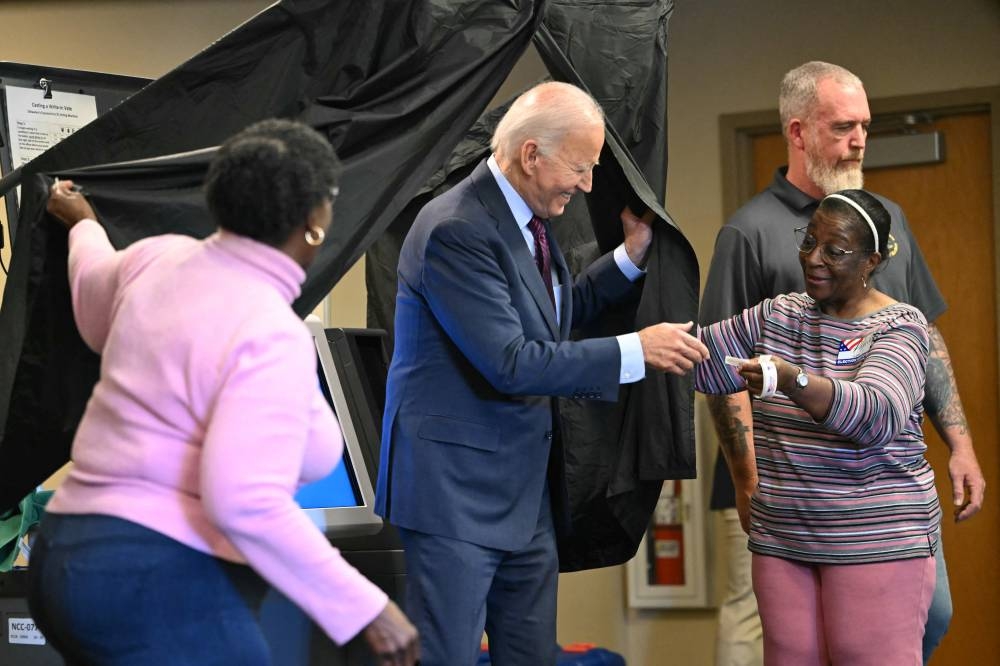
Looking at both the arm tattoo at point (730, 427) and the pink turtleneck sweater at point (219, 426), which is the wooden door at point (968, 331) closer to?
the arm tattoo at point (730, 427)

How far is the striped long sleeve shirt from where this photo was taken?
2.43 meters

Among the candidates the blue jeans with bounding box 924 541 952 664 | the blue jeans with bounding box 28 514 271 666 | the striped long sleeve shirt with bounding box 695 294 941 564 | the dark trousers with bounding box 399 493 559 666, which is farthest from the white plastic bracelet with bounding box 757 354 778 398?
the blue jeans with bounding box 28 514 271 666

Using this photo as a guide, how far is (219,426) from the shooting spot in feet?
4.85

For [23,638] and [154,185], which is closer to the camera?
[154,185]

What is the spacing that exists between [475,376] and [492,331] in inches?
5.2

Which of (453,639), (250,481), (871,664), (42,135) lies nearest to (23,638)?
(453,639)

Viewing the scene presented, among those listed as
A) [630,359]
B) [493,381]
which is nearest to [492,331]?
[493,381]

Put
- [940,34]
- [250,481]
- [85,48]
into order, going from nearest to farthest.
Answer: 1. [250,481]
2. [940,34]
3. [85,48]

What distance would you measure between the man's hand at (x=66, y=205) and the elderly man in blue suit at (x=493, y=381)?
63cm

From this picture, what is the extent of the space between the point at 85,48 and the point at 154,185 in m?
3.57

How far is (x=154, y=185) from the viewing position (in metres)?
2.11

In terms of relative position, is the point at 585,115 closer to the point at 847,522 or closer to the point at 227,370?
the point at 847,522

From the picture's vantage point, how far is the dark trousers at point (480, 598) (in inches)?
91.3

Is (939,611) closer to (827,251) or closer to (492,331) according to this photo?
(827,251)
